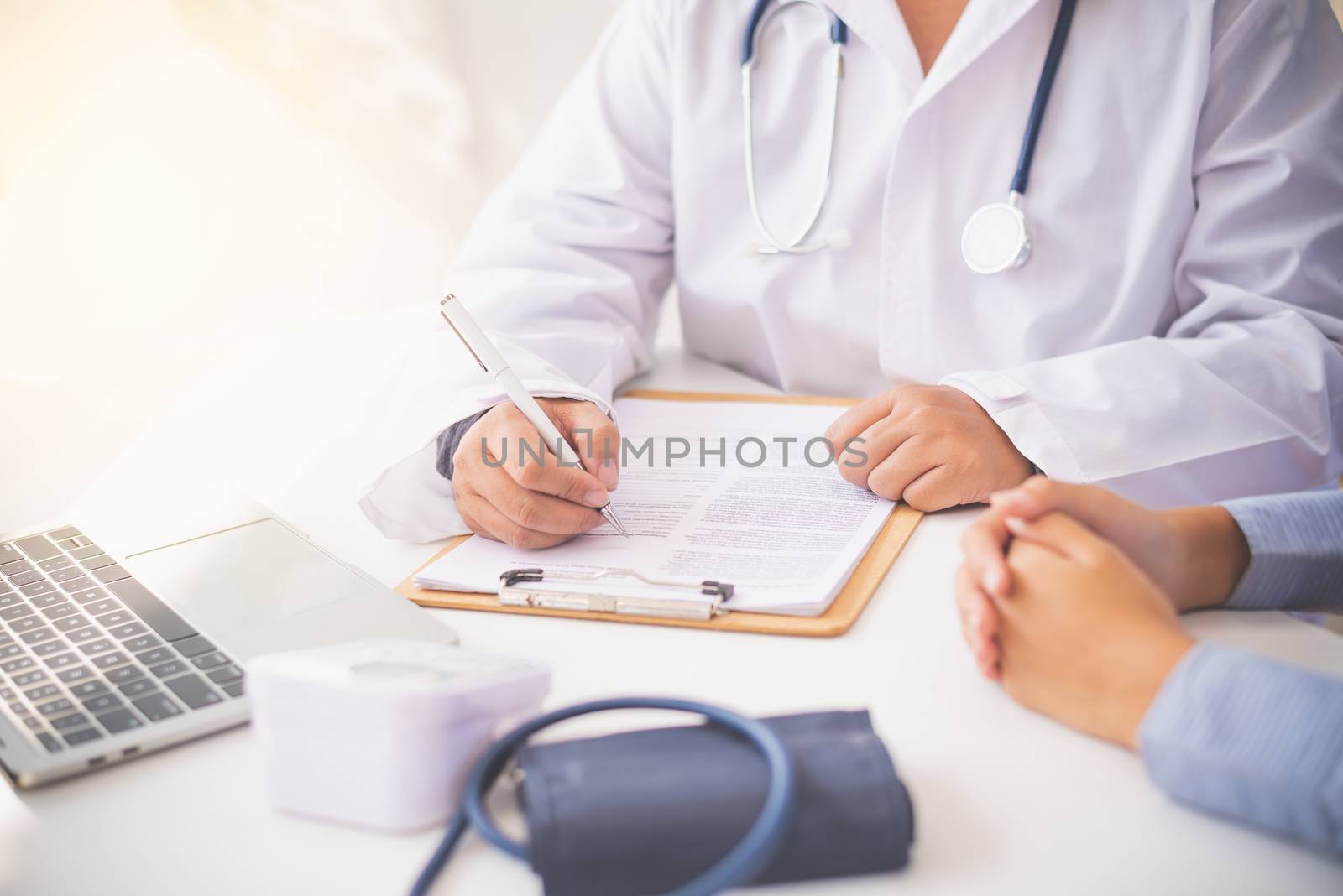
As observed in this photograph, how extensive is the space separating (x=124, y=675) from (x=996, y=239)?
816 mm

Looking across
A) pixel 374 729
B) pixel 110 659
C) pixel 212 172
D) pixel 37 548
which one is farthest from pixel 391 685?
pixel 212 172

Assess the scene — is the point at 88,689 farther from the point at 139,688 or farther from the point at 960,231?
the point at 960,231

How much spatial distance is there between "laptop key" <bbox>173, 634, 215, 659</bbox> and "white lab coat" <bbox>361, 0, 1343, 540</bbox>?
0.22 meters

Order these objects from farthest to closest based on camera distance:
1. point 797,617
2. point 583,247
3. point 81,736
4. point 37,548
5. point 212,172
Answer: point 212,172, point 583,247, point 37,548, point 797,617, point 81,736

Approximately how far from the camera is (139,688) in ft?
1.86

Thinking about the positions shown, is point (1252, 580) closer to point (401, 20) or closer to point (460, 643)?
point (460, 643)

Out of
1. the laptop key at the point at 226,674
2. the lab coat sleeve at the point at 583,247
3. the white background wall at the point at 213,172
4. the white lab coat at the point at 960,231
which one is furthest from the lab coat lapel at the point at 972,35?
the white background wall at the point at 213,172

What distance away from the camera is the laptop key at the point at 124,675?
1.88 ft

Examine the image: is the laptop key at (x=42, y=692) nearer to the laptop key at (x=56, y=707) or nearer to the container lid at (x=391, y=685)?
the laptop key at (x=56, y=707)

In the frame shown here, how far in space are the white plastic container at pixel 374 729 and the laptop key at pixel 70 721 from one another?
0.14m

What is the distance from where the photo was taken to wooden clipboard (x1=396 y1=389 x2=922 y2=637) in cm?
63

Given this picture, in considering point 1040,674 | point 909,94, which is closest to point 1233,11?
point 909,94

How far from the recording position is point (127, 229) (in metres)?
1.29

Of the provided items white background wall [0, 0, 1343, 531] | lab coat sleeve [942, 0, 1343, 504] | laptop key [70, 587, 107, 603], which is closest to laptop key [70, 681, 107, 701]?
laptop key [70, 587, 107, 603]
